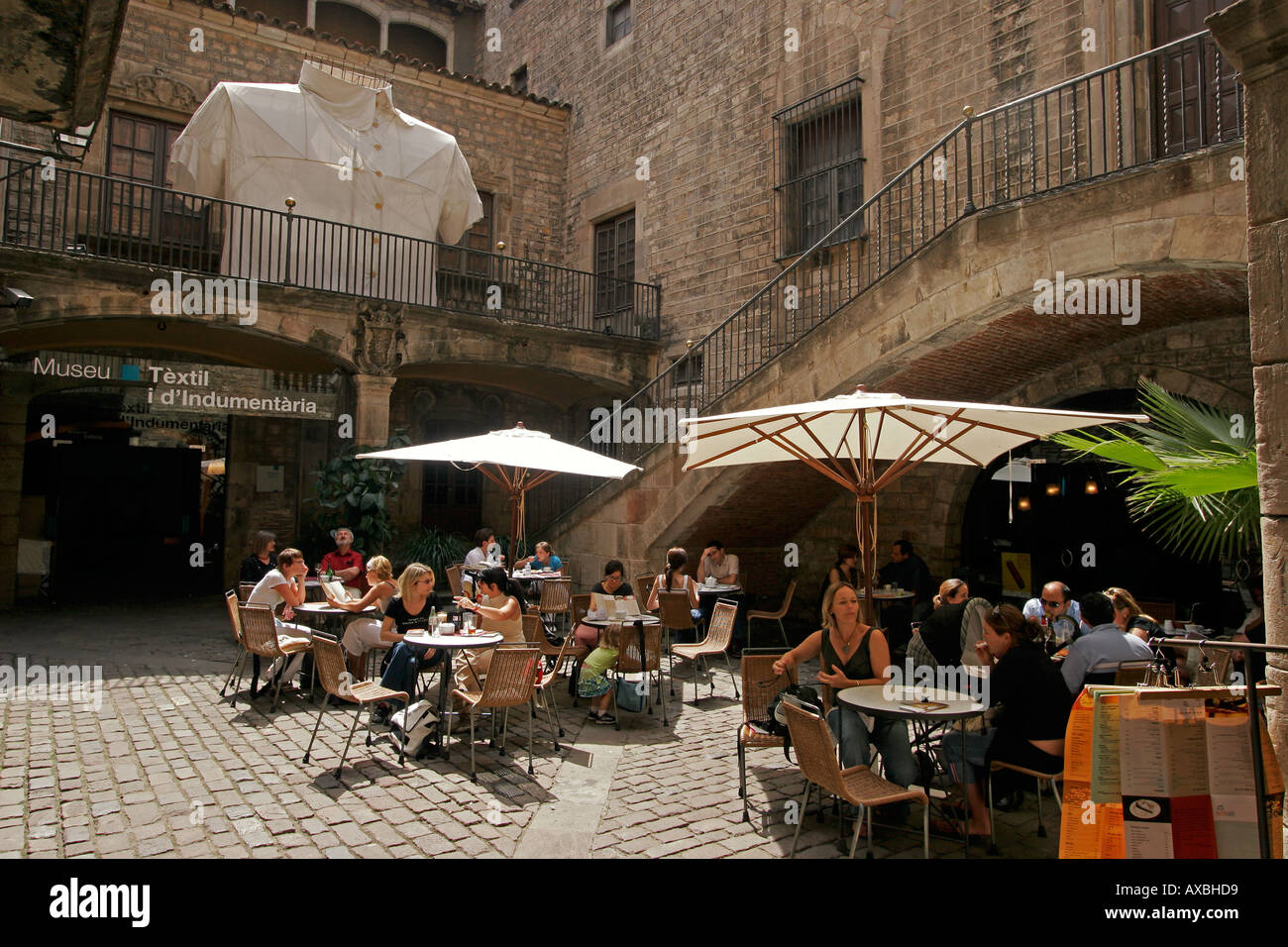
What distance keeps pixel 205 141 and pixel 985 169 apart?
10.9 meters

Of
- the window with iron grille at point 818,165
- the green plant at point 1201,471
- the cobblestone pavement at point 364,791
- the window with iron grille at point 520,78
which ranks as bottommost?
the cobblestone pavement at point 364,791

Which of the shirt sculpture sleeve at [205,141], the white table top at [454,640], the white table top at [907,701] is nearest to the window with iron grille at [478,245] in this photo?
the shirt sculpture sleeve at [205,141]

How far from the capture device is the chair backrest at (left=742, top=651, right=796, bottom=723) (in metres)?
5.10

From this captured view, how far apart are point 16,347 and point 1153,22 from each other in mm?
14960

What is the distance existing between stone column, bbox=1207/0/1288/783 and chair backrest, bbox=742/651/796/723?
270 cm

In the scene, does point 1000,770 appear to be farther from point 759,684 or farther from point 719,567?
point 719,567

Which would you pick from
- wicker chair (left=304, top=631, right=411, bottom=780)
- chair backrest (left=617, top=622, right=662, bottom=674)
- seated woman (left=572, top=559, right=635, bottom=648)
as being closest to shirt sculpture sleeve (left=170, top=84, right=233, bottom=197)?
seated woman (left=572, top=559, right=635, bottom=648)

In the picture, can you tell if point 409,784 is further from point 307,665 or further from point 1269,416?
point 1269,416

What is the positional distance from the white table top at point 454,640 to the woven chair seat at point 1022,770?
3257 mm

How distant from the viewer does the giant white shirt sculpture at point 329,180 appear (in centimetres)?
1235

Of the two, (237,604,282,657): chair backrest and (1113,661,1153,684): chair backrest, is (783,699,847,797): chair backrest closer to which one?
(1113,661,1153,684): chair backrest

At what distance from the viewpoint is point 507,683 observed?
5.41 metres

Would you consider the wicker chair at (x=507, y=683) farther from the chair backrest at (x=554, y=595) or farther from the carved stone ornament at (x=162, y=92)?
the carved stone ornament at (x=162, y=92)
